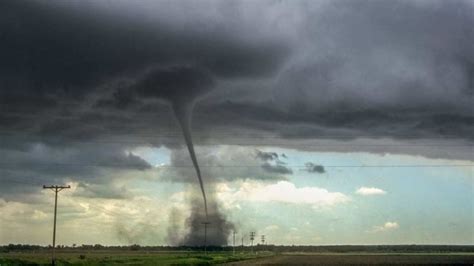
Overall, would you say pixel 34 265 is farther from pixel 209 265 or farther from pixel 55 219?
pixel 209 265

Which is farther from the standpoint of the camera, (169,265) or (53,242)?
(169,265)

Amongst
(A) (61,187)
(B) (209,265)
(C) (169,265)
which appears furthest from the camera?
(B) (209,265)

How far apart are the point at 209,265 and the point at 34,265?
150 feet

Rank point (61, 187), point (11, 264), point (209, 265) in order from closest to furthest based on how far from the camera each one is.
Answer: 1. point (11, 264)
2. point (61, 187)
3. point (209, 265)

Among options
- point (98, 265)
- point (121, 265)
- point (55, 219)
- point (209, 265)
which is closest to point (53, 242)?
point (55, 219)

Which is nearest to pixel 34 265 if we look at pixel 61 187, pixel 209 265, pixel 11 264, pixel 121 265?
pixel 11 264

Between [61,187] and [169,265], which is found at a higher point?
[61,187]

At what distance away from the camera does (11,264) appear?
93.1 m

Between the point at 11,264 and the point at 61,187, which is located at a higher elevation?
the point at 61,187

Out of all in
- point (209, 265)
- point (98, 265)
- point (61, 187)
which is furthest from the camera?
point (209, 265)

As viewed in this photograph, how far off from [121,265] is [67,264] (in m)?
21.0

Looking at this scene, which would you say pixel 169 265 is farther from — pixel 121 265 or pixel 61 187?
pixel 61 187

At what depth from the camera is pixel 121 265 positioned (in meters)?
123

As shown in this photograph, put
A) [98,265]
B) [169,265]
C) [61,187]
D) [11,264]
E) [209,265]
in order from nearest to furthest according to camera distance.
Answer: [11,264], [61,187], [98,265], [169,265], [209,265]
